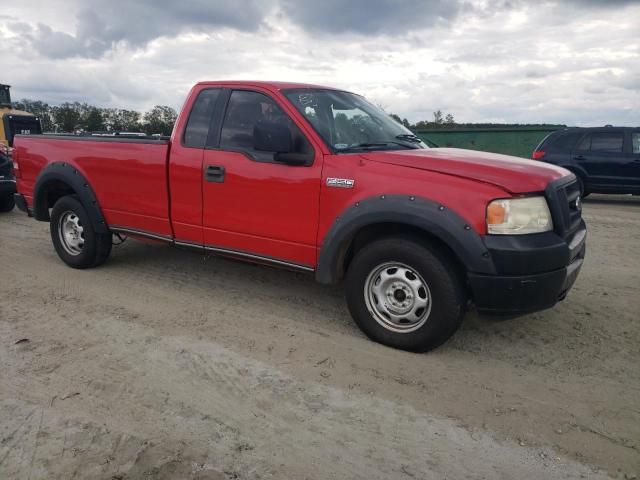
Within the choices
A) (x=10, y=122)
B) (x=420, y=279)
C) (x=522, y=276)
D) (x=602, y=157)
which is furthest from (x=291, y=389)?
(x=10, y=122)

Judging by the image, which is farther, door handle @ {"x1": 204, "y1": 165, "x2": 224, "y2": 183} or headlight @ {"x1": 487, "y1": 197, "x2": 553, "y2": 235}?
door handle @ {"x1": 204, "y1": 165, "x2": 224, "y2": 183}

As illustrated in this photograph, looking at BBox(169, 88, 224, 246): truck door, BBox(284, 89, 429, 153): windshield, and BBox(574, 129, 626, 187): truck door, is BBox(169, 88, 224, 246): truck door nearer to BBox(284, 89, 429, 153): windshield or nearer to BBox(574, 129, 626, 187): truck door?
BBox(284, 89, 429, 153): windshield

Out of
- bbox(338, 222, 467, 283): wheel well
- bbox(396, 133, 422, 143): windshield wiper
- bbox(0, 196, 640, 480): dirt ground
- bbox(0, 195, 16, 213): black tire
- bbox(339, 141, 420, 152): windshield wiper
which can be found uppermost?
bbox(396, 133, 422, 143): windshield wiper

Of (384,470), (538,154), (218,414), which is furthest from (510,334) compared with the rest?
(538,154)

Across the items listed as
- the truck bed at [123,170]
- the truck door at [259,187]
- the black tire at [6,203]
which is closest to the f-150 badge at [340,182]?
the truck door at [259,187]

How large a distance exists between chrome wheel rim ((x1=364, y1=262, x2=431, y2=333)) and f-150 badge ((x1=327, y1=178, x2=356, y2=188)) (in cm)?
63

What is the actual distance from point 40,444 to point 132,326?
1.59 meters

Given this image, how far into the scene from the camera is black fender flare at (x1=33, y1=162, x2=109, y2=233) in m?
5.50

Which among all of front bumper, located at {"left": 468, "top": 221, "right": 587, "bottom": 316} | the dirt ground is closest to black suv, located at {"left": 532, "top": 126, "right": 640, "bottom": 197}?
the dirt ground

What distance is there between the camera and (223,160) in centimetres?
451

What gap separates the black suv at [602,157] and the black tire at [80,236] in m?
10.0

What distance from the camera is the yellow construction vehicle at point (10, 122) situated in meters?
17.4

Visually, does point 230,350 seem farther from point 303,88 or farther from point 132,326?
point 303,88

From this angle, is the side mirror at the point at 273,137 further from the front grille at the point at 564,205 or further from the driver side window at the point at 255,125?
the front grille at the point at 564,205
